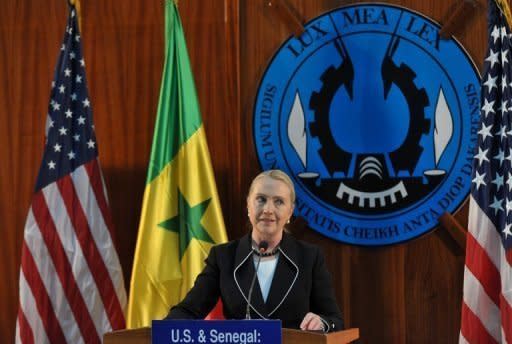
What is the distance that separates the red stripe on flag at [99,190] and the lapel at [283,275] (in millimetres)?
1134

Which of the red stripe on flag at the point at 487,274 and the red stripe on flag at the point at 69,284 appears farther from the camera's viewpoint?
the red stripe on flag at the point at 69,284

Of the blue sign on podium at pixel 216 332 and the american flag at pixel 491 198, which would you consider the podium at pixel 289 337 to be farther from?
the american flag at pixel 491 198

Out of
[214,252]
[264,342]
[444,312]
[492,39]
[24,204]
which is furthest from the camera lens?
[24,204]

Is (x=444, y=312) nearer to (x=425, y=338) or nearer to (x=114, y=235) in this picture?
(x=425, y=338)

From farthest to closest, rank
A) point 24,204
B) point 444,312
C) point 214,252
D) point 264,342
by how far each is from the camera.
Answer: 1. point 24,204
2. point 444,312
3. point 214,252
4. point 264,342

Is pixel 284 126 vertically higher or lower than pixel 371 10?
lower

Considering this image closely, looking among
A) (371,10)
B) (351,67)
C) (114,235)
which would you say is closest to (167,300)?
(114,235)

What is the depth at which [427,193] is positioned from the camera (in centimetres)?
431

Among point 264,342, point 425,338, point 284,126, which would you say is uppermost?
point 284,126

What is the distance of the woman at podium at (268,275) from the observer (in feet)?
10.9

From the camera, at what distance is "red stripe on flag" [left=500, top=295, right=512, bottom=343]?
3711mm

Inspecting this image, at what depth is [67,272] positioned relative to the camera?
4.19 m

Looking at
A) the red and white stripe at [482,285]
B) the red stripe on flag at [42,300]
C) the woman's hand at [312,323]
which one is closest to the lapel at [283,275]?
the woman's hand at [312,323]

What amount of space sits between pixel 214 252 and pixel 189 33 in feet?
4.84
